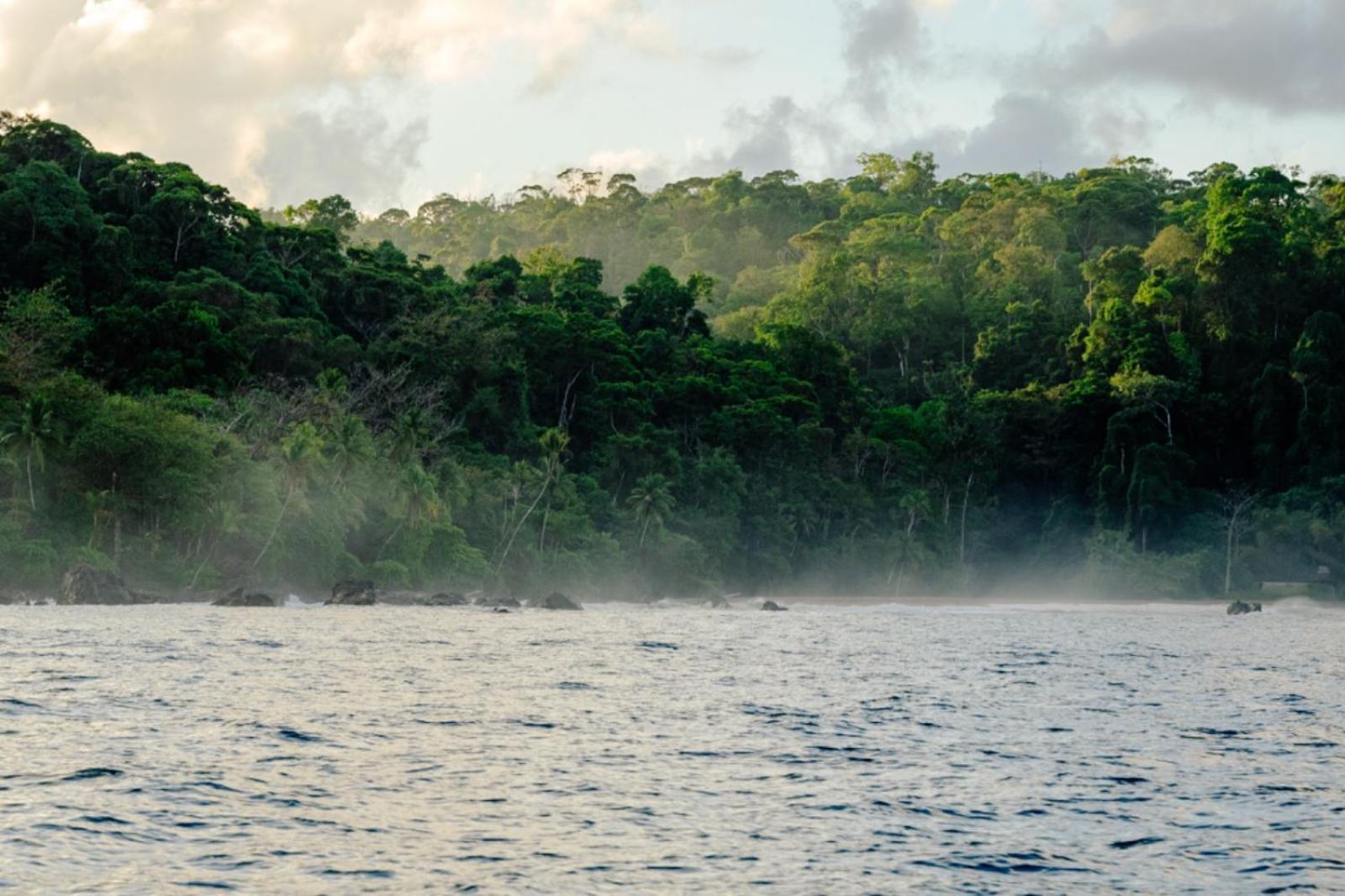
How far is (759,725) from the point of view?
28500 mm

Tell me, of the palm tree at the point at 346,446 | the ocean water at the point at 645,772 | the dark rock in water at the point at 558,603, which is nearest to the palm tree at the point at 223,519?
the palm tree at the point at 346,446

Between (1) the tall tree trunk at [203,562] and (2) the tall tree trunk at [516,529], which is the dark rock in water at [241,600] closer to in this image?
(1) the tall tree trunk at [203,562]

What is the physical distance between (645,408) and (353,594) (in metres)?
40.6

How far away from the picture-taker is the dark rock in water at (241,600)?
7269 centimetres

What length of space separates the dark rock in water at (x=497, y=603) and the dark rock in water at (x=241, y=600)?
578 inches

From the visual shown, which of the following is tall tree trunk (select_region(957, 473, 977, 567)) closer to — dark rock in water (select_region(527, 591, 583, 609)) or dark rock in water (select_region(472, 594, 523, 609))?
dark rock in water (select_region(527, 591, 583, 609))

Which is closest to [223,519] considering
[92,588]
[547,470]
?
[92,588]

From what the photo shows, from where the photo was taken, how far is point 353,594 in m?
79.1

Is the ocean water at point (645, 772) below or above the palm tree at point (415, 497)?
below

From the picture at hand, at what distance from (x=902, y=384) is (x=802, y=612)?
63.4m

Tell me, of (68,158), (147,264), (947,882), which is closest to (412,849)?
(947,882)

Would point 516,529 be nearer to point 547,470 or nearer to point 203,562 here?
point 547,470

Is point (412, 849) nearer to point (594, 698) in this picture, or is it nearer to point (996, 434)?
point (594, 698)

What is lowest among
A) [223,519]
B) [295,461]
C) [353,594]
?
[353,594]
